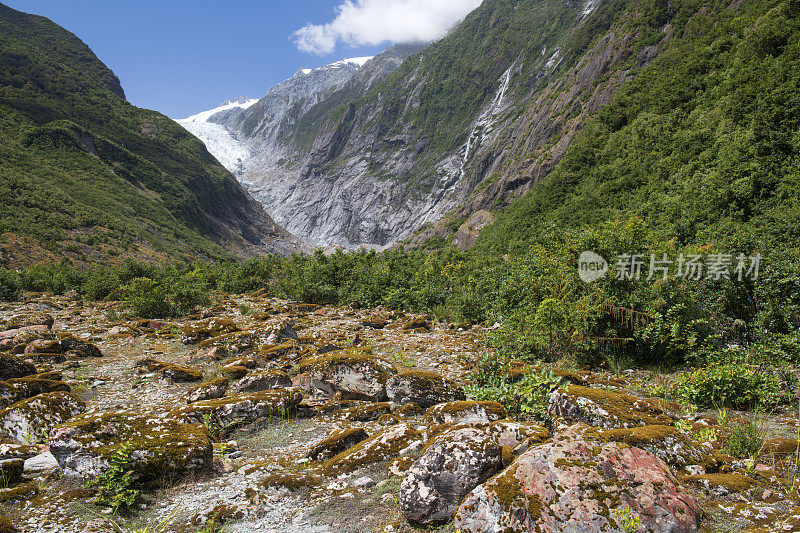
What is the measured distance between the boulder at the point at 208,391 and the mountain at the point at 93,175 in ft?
147

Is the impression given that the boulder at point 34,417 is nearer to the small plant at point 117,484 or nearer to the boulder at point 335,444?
the small plant at point 117,484

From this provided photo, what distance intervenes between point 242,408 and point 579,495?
5772mm

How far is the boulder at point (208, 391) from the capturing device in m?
7.72

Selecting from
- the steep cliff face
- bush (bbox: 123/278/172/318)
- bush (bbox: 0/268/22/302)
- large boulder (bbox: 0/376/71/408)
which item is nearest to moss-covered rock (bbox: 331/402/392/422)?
large boulder (bbox: 0/376/71/408)

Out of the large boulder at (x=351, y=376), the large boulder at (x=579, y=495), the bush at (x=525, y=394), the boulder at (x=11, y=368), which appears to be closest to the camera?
the large boulder at (x=579, y=495)

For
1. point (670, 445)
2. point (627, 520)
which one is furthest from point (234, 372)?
point (670, 445)

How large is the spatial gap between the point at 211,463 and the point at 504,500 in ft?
13.2

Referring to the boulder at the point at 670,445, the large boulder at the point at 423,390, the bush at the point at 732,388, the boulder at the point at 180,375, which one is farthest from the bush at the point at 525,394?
the boulder at the point at 180,375

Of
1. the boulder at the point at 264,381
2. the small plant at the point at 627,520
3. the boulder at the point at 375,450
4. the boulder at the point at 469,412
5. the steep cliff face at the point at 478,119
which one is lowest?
the boulder at the point at 264,381

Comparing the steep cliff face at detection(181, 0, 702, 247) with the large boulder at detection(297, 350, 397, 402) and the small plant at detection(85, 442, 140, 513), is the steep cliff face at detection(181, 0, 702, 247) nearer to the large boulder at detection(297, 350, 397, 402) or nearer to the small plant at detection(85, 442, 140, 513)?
the large boulder at detection(297, 350, 397, 402)

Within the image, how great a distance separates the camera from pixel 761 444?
4.41 meters

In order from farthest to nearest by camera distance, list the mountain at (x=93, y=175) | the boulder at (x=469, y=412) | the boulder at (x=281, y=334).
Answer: the mountain at (x=93, y=175)
the boulder at (x=281, y=334)
the boulder at (x=469, y=412)

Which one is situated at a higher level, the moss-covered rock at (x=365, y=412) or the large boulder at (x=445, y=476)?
the large boulder at (x=445, y=476)

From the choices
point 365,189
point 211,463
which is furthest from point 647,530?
point 365,189
